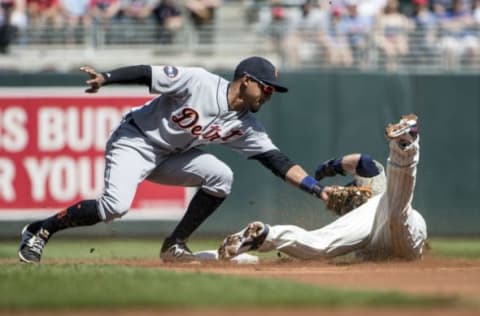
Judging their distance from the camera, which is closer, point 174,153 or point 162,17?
point 174,153

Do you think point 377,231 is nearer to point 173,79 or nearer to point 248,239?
point 248,239

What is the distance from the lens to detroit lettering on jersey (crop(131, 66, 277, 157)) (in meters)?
8.32

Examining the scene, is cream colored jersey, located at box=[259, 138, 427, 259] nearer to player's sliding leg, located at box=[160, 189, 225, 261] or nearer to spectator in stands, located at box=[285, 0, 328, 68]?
player's sliding leg, located at box=[160, 189, 225, 261]

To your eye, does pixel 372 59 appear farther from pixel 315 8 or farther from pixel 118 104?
pixel 118 104

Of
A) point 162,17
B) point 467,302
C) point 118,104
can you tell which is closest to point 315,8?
point 162,17

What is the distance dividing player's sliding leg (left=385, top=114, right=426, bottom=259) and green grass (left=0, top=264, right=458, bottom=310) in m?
1.35

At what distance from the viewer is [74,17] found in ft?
50.1

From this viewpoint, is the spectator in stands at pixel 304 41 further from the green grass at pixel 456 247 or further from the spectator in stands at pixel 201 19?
the green grass at pixel 456 247

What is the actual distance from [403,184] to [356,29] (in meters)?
7.27

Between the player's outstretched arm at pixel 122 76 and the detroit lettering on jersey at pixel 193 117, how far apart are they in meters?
0.09

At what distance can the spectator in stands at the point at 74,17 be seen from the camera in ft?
49.0

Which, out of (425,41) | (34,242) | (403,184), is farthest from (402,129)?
(425,41)

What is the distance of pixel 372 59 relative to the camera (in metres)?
14.6

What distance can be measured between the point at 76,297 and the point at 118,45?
9116 millimetres
